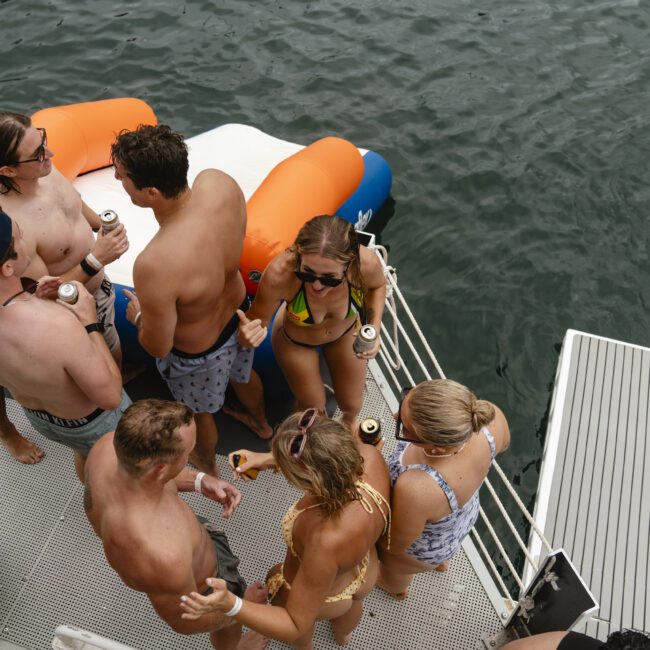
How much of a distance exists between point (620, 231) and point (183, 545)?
21.6ft

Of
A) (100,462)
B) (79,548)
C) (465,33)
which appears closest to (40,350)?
(100,462)

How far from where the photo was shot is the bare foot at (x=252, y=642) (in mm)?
3455

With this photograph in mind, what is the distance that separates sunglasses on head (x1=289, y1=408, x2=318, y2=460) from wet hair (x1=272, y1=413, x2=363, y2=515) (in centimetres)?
1

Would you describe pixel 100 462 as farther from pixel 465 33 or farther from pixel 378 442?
pixel 465 33

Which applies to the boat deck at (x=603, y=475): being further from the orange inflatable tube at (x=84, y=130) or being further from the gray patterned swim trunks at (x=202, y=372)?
the orange inflatable tube at (x=84, y=130)


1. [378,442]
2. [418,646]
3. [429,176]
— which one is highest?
[378,442]

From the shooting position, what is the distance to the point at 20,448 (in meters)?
4.36

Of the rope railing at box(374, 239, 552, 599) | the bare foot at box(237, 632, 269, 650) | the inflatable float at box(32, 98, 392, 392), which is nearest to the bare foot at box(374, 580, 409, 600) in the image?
the rope railing at box(374, 239, 552, 599)

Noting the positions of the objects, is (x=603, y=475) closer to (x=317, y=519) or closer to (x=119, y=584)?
(x=317, y=519)

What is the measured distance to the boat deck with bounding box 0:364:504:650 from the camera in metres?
3.64

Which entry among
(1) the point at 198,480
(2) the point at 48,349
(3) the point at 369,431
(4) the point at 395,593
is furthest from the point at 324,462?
(4) the point at 395,593

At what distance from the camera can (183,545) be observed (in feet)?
8.49

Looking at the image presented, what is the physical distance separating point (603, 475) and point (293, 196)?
3230mm

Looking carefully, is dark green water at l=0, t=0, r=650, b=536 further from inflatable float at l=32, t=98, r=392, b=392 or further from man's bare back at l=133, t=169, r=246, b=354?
man's bare back at l=133, t=169, r=246, b=354
